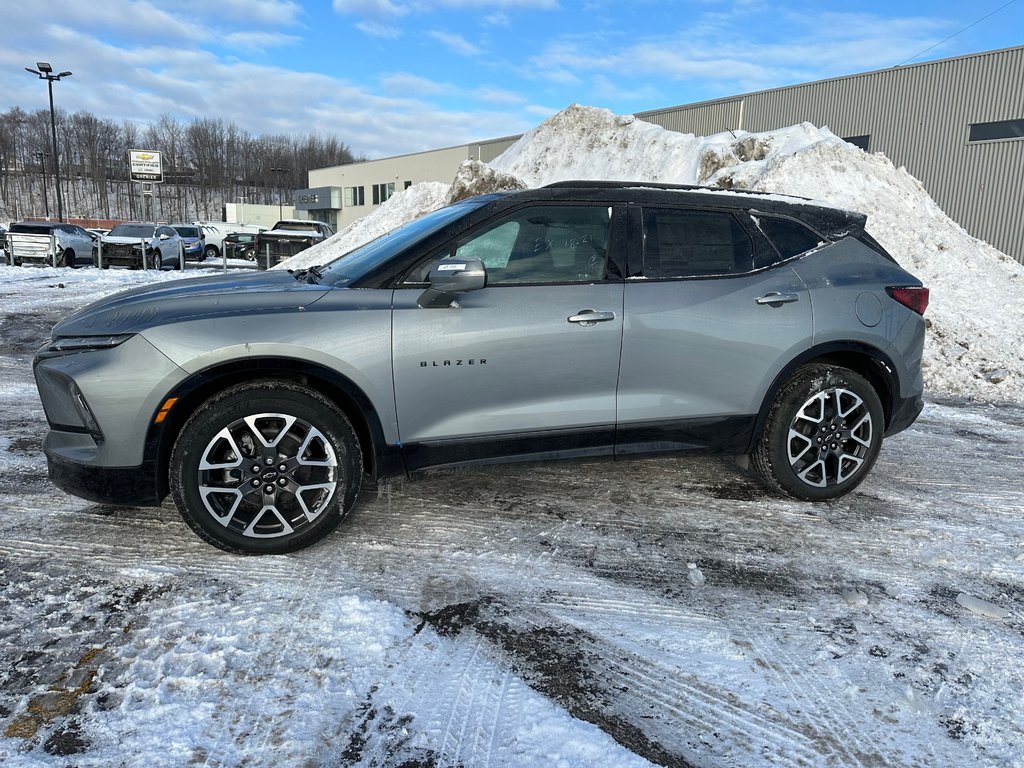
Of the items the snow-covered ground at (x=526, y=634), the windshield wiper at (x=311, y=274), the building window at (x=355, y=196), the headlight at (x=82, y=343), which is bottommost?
the snow-covered ground at (x=526, y=634)

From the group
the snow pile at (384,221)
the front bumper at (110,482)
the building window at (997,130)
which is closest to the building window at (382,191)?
the snow pile at (384,221)

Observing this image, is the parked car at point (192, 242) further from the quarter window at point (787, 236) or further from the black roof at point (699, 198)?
the quarter window at point (787, 236)

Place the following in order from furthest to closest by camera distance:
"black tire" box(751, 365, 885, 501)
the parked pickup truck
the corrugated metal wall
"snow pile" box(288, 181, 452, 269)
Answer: the parked pickup truck → the corrugated metal wall → "snow pile" box(288, 181, 452, 269) → "black tire" box(751, 365, 885, 501)

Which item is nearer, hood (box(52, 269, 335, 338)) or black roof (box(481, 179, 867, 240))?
hood (box(52, 269, 335, 338))

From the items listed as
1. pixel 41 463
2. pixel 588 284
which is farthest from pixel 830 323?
pixel 41 463

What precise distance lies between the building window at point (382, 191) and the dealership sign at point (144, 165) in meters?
16.8

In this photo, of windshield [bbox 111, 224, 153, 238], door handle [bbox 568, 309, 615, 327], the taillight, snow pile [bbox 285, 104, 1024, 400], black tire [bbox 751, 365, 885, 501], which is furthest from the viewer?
windshield [bbox 111, 224, 153, 238]

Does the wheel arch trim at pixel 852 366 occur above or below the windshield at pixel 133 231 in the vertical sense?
below

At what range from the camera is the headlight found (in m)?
3.06

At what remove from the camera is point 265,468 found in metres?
3.15

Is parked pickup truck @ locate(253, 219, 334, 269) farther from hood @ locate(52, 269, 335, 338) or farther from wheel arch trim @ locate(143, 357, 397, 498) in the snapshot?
wheel arch trim @ locate(143, 357, 397, 498)

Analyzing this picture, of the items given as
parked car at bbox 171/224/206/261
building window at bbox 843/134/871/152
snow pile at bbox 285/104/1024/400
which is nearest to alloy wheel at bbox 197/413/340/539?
snow pile at bbox 285/104/1024/400

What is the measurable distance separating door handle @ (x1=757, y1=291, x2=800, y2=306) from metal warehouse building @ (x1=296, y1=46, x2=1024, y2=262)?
20287 mm

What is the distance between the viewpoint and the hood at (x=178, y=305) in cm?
313
